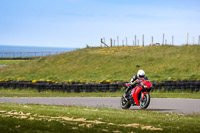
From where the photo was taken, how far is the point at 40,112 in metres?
12.2

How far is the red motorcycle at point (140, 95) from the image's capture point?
13914mm

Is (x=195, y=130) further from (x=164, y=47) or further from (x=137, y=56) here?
(x=164, y=47)

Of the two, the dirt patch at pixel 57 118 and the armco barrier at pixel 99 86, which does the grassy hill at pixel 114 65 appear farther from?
the dirt patch at pixel 57 118

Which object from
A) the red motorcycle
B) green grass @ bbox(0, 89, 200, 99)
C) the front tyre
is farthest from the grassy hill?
the front tyre

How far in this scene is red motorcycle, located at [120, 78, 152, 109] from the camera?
45.6 feet

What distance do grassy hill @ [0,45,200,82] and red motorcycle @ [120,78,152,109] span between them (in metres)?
17.1

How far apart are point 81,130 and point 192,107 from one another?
26.4 ft

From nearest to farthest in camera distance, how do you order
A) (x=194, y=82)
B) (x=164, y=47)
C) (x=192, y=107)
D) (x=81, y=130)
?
(x=81, y=130) → (x=192, y=107) → (x=194, y=82) → (x=164, y=47)

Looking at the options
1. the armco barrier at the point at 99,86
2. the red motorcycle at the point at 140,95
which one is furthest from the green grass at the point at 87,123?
the armco barrier at the point at 99,86

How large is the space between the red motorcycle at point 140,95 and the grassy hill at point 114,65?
1712 centimetres

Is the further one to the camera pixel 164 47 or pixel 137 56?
pixel 164 47

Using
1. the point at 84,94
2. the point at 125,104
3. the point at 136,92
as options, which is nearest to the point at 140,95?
the point at 136,92

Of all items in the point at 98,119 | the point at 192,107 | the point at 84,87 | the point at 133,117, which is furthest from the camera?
the point at 84,87

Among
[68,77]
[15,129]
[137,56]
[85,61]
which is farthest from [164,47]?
[15,129]
